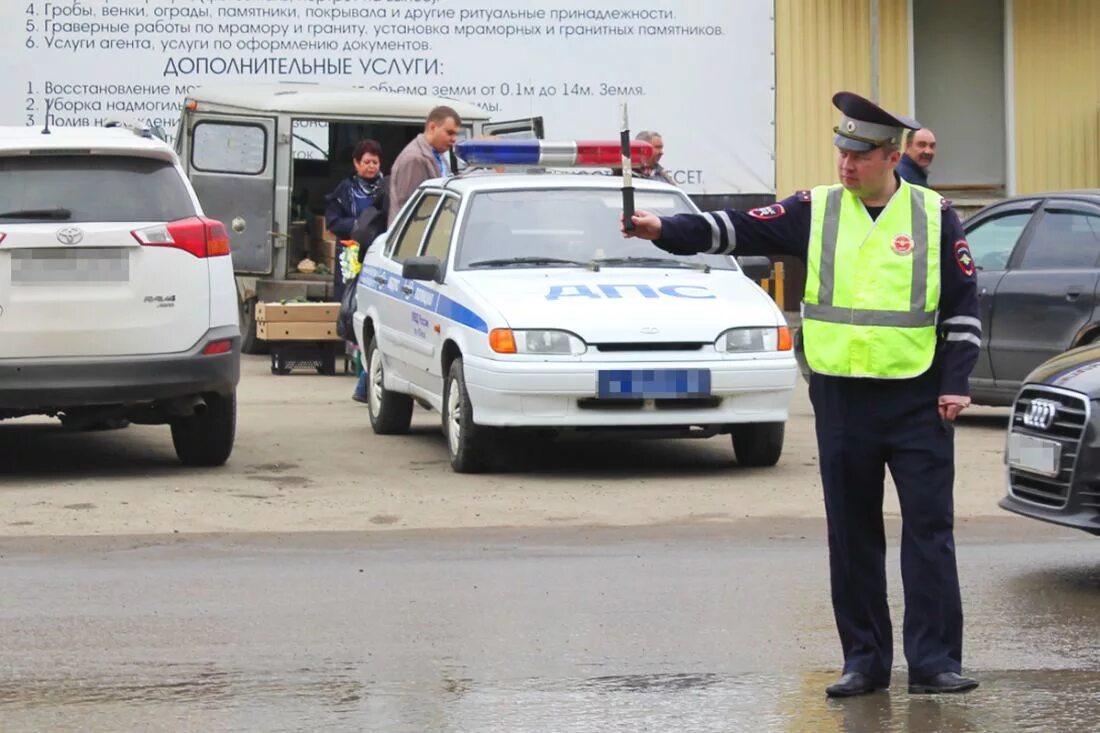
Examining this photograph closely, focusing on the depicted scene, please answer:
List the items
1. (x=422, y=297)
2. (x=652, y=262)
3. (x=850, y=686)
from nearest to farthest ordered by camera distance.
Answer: (x=850, y=686)
(x=652, y=262)
(x=422, y=297)

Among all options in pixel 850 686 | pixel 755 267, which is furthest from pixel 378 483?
pixel 850 686

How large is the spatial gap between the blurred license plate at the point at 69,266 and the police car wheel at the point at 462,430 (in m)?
1.77

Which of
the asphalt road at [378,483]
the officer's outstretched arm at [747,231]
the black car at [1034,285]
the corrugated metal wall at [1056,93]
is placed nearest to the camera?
the officer's outstretched arm at [747,231]

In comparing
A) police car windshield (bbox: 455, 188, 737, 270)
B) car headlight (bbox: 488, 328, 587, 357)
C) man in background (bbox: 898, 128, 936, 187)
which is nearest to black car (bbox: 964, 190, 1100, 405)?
man in background (bbox: 898, 128, 936, 187)

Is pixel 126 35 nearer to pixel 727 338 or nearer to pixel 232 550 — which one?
pixel 727 338

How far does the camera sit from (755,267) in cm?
1147

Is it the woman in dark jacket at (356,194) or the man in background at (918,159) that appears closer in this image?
the man in background at (918,159)

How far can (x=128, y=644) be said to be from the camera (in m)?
6.84

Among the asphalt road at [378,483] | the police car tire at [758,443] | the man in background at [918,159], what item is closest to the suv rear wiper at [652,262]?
the police car tire at [758,443]

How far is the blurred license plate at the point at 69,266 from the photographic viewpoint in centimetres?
1019

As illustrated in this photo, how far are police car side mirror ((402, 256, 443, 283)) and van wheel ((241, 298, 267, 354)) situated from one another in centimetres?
722

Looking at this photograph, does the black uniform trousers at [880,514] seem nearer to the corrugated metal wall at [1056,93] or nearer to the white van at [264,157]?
the white van at [264,157]

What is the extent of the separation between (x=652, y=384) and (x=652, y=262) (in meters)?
1.21

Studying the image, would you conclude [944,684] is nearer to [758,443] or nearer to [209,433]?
[758,443]
